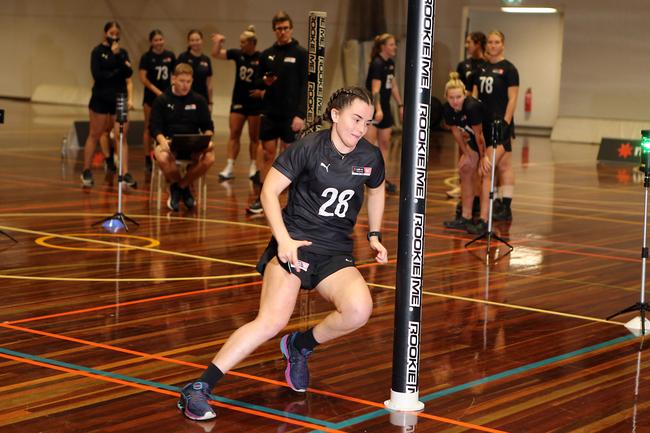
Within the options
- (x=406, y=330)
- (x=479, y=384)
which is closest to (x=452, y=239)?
(x=479, y=384)

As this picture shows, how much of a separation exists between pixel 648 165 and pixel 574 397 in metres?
2.35

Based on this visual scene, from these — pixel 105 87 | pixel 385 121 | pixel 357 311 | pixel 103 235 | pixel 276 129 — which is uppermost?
pixel 105 87

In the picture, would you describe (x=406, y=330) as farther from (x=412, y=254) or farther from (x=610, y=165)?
(x=610, y=165)

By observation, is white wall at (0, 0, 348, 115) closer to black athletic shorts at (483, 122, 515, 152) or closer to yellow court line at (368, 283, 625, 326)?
black athletic shorts at (483, 122, 515, 152)

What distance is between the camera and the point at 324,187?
215 inches

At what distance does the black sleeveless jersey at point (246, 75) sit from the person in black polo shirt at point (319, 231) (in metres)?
9.74

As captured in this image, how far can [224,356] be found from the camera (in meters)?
5.27

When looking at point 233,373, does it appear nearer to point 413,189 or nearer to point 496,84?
point 413,189

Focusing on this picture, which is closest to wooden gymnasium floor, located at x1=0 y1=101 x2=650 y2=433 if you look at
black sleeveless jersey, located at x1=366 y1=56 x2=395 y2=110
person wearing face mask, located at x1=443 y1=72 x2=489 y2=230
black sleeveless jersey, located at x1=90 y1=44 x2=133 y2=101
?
person wearing face mask, located at x1=443 y1=72 x2=489 y2=230

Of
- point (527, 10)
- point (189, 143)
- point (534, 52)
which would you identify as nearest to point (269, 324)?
point (189, 143)

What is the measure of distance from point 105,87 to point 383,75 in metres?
3.68

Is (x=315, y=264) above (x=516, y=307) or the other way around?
above

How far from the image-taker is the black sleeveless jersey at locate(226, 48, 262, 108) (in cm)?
1525

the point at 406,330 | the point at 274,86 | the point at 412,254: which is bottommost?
the point at 406,330
